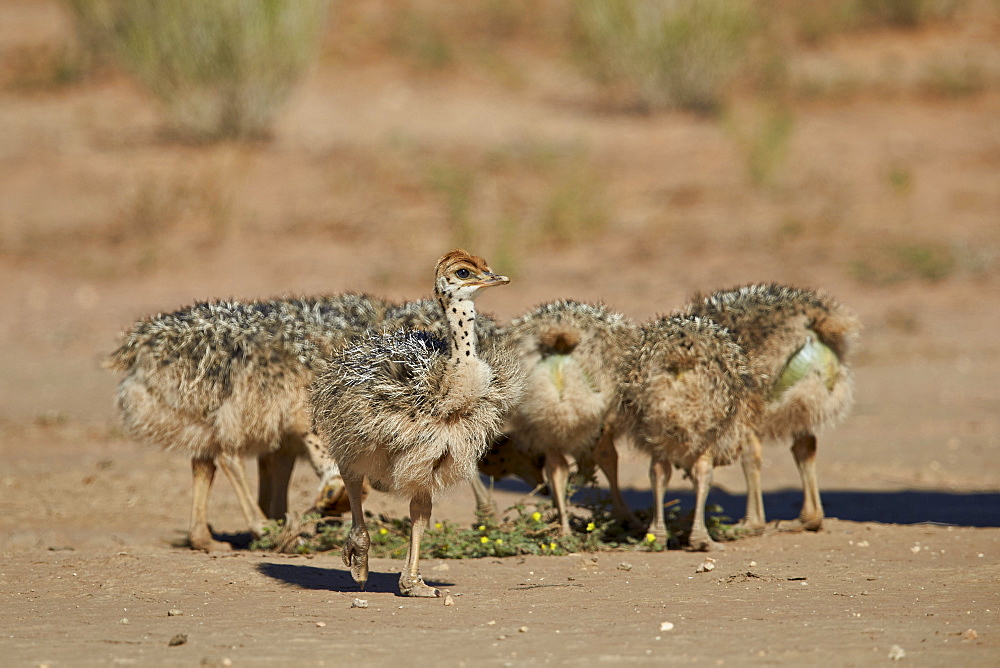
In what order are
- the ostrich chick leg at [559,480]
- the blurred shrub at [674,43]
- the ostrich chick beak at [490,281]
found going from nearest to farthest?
the ostrich chick beak at [490,281] < the ostrich chick leg at [559,480] < the blurred shrub at [674,43]

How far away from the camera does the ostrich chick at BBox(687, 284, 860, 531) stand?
8.30 metres

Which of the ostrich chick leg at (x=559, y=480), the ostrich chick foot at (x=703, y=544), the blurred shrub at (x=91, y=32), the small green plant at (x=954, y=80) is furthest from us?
the blurred shrub at (x=91, y=32)

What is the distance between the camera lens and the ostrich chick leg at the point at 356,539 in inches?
268

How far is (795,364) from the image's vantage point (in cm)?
834

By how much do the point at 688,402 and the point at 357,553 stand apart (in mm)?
2210

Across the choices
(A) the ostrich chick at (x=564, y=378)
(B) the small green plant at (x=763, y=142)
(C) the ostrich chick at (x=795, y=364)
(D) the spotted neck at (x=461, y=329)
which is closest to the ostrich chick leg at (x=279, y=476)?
(A) the ostrich chick at (x=564, y=378)

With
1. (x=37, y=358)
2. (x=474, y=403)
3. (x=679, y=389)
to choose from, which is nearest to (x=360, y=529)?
(x=474, y=403)

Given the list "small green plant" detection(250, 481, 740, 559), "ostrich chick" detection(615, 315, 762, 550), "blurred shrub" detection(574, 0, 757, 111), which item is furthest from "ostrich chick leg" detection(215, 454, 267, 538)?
"blurred shrub" detection(574, 0, 757, 111)

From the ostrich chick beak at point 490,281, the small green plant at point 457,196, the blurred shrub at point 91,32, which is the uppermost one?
the blurred shrub at point 91,32

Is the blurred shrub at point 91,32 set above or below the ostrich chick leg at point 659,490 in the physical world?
above

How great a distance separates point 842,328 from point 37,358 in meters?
10.9

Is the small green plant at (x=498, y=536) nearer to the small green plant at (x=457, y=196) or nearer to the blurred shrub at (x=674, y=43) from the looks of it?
the small green plant at (x=457, y=196)

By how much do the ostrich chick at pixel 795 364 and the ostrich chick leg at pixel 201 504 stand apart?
134 inches

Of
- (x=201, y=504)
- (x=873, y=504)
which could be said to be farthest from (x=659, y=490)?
(x=201, y=504)
